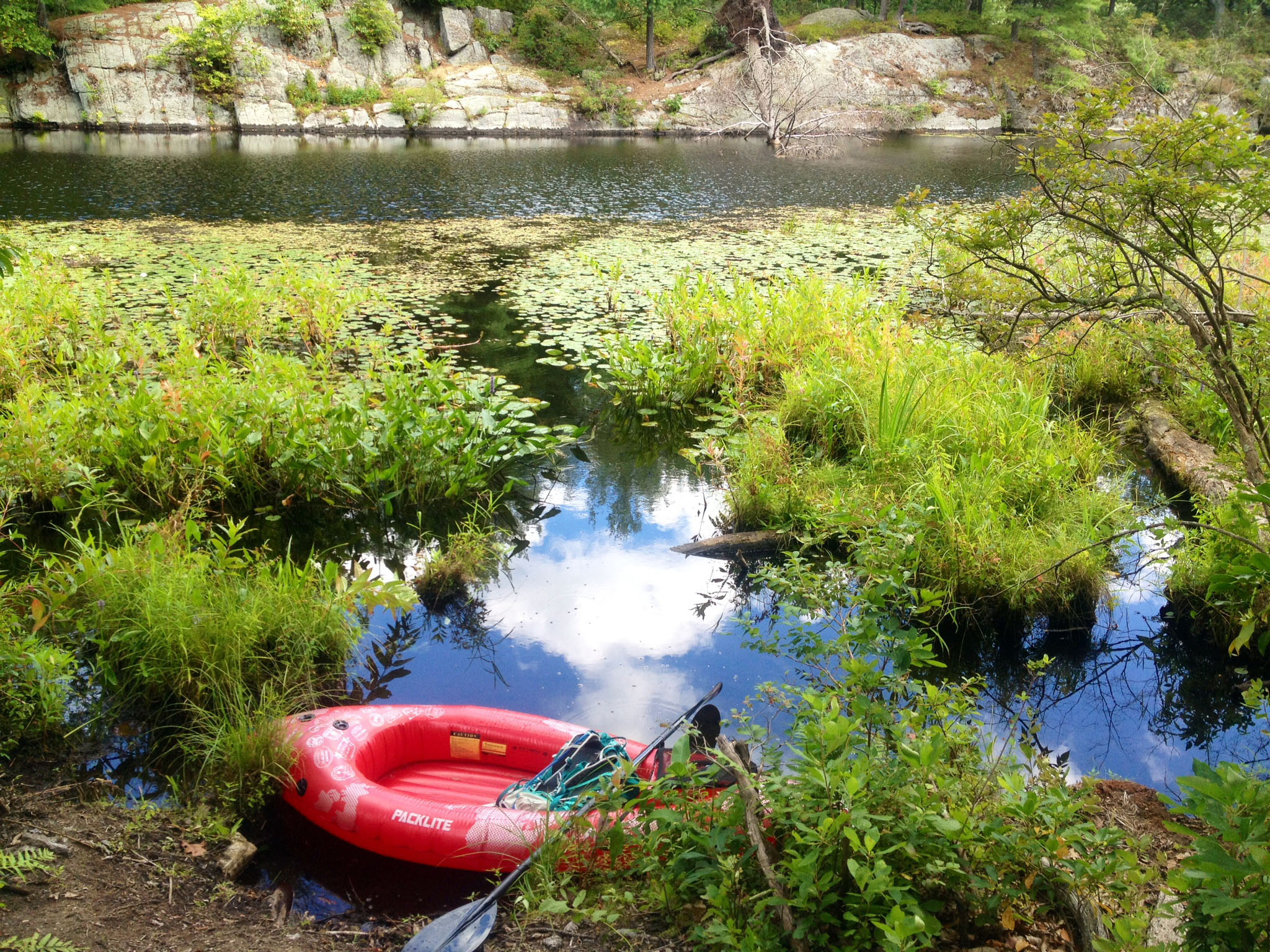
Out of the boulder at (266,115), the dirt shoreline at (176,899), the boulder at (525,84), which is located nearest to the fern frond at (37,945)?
the dirt shoreline at (176,899)

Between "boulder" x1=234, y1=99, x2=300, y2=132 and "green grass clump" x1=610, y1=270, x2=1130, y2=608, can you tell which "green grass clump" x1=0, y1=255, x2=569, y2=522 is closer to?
"green grass clump" x1=610, y1=270, x2=1130, y2=608

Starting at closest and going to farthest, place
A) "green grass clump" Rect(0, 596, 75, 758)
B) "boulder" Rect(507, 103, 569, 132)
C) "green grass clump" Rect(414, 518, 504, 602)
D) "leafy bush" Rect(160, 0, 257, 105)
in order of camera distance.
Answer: "green grass clump" Rect(0, 596, 75, 758) < "green grass clump" Rect(414, 518, 504, 602) < "leafy bush" Rect(160, 0, 257, 105) < "boulder" Rect(507, 103, 569, 132)

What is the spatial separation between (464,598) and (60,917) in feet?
7.74

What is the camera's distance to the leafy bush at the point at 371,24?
23.6m

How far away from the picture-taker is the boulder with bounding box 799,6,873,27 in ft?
95.7

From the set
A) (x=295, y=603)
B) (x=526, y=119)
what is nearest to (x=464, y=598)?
(x=295, y=603)

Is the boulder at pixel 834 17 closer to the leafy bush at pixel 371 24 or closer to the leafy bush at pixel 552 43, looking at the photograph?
the leafy bush at pixel 552 43

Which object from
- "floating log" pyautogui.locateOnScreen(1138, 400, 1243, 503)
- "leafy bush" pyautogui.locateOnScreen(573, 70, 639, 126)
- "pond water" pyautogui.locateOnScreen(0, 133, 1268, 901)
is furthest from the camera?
"leafy bush" pyautogui.locateOnScreen(573, 70, 639, 126)

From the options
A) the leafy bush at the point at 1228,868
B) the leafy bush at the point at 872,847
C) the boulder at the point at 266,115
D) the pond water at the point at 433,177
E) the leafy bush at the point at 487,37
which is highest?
the leafy bush at the point at 487,37

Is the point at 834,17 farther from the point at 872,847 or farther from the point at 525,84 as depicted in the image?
the point at 872,847

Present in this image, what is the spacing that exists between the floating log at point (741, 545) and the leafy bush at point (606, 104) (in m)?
22.1

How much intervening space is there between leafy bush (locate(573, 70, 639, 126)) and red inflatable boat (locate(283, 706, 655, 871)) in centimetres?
2382

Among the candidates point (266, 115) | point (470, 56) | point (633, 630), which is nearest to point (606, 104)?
point (470, 56)

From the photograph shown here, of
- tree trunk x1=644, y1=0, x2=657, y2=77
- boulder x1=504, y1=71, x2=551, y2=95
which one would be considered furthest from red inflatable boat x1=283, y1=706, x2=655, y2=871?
tree trunk x1=644, y1=0, x2=657, y2=77
